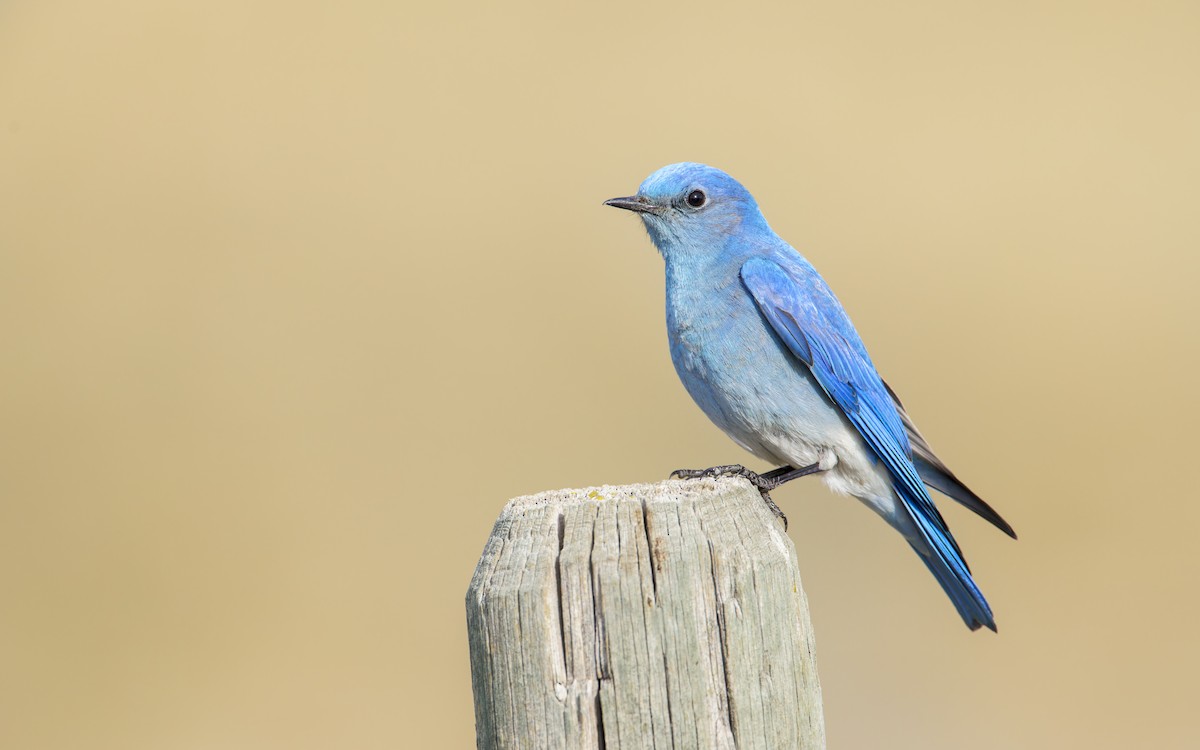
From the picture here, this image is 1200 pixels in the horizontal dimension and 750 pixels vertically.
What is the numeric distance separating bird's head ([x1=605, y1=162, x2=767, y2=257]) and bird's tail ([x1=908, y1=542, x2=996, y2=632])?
1.64 metres

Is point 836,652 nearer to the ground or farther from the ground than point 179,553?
nearer to the ground

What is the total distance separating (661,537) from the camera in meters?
2.74

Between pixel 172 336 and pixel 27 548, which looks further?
pixel 172 336

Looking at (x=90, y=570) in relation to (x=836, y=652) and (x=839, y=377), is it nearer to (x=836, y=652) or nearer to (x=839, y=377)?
(x=836, y=652)

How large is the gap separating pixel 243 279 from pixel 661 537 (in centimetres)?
1058

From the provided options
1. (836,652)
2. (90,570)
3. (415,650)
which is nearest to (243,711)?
(415,650)

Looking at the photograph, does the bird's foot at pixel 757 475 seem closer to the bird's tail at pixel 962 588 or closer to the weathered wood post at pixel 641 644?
the bird's tail at pixel 962 588

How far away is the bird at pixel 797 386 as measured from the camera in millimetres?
5184

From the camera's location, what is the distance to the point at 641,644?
2.62 metres

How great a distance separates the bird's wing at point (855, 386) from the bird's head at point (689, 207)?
12.5 inches

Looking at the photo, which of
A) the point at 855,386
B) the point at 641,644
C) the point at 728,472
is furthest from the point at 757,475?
the point at 641,644

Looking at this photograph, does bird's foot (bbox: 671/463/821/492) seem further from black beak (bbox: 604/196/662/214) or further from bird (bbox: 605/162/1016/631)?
black beak (bbox: 604/196/662/214)

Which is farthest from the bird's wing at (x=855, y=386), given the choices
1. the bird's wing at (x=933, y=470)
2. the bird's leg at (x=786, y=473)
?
the bird's leg at (x=786, y=473)

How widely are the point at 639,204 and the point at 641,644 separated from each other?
336 centimetres
